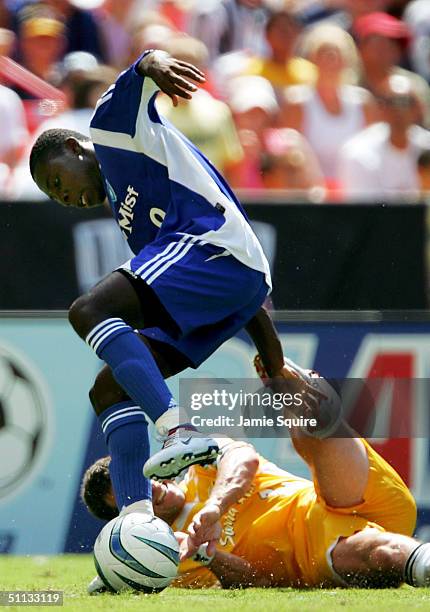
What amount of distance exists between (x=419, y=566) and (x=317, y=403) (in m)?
0.90

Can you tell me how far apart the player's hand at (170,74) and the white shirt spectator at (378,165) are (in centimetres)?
436

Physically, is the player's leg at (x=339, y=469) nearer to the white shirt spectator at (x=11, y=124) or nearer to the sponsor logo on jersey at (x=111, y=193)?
the sponsor logo on jersey at (x=111, y=193)

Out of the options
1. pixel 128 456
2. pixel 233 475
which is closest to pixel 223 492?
pixel 233 475

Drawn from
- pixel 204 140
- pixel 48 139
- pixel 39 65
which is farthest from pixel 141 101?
pixel 39 65

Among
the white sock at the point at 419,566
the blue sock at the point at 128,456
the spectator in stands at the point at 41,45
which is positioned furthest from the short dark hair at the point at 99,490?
the spectator in stands at the point at 41,45

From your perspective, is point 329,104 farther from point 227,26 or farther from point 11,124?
point 11,124

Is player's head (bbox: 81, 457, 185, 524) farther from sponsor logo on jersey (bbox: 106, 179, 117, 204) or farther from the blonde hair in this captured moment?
the blonde hair

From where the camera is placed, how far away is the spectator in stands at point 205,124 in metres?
9.30

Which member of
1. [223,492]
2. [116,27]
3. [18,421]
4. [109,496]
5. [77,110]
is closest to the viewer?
[223,492]

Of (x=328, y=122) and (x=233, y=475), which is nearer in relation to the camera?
(x=233, y=475)

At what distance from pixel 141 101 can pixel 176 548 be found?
172 centimetres

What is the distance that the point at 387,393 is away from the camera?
7.37m

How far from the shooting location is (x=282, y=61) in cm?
1067

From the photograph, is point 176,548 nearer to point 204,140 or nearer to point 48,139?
point 48,139
